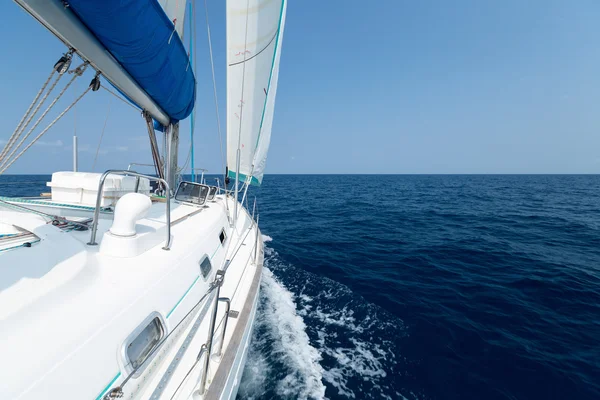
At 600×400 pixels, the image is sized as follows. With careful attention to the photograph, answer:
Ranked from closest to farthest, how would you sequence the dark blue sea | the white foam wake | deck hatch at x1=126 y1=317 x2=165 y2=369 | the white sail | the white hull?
the white hull
deck hatch at x1=126 y1=317 x2=165 y2=369
the white foam wake
the dark blue sea
the white sail

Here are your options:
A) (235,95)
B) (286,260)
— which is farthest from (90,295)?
(286,260)

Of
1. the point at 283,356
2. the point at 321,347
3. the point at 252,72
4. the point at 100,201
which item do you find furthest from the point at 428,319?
the point at 252,72

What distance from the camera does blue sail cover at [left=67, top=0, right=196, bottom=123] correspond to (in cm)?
222

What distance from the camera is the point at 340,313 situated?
4719 millimetres

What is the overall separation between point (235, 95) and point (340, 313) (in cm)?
537

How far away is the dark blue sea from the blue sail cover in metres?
2.11

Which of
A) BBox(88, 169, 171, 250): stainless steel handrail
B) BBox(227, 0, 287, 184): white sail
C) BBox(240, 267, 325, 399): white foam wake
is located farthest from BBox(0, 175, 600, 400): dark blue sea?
BBox(227, 0, 287, 184): white sail

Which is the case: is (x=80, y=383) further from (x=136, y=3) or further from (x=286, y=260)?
(x=286, y=260)

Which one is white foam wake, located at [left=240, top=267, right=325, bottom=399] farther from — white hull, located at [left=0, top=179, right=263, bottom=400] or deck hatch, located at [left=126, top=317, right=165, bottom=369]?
deck hatch, located at [left=126, top=317, right=165, bottom=369]

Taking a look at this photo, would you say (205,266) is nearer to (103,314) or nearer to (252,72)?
(103,314)

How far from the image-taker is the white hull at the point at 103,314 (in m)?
1.13

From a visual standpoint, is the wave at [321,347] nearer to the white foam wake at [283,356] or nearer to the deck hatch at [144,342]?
the white foam wake at [283,356]

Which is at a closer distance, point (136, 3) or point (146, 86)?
point (136, 3)

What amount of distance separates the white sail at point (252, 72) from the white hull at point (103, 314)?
343cm
